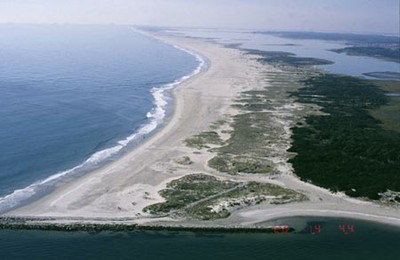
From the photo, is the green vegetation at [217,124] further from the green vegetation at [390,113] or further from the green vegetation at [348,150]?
the green vegetation at [390,113]

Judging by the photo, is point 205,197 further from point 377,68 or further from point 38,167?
point 377,68

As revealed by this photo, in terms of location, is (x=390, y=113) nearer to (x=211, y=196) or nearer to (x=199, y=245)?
(x=211, y=196)

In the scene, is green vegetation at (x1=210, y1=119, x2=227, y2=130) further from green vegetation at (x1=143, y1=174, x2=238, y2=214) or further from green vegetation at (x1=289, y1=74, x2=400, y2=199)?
green vegetation at (x1=143, y1=174, x2=238, y2=214)

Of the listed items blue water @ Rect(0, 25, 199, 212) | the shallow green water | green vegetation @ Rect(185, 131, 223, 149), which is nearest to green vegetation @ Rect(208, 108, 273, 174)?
green vegetation @ Rect(185, 131, 223, 149)

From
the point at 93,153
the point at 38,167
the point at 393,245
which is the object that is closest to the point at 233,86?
the point at 93,153

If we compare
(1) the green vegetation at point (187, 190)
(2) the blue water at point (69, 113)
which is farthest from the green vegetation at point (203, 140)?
(1) the green vegetation at point (187, 190)

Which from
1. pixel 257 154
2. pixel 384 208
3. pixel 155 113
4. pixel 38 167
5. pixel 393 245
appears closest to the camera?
pixel 393 245

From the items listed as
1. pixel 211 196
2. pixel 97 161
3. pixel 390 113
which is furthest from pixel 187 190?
pixel 390 113
